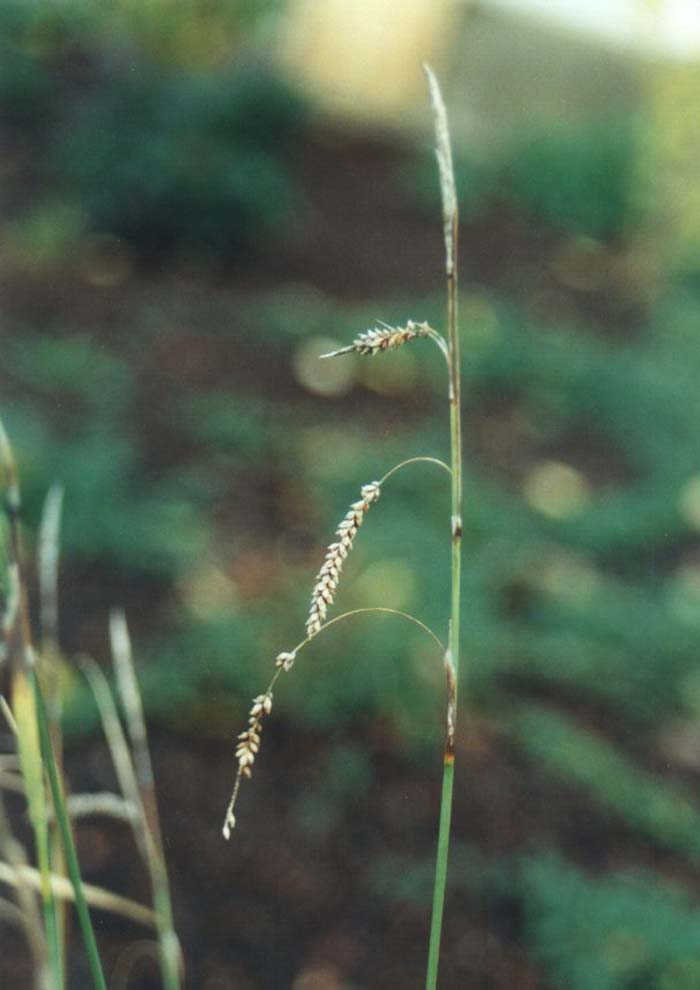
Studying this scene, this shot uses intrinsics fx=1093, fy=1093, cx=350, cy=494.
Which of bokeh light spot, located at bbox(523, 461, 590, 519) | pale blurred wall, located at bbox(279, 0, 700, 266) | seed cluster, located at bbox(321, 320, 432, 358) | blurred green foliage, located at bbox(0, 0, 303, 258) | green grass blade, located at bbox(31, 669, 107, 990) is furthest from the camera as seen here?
pale blurred wall, located at bbox(279, 0, 700, 266)

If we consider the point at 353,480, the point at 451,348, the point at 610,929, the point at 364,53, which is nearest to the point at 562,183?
the point at 364,53

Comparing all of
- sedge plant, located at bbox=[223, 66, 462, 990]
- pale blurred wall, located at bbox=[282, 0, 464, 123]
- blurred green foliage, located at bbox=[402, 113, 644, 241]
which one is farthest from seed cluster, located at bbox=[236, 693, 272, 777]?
pale blurred wall, located at bbox=[282, 0, 464, 123]

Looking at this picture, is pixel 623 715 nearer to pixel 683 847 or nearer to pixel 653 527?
pixel 683 847

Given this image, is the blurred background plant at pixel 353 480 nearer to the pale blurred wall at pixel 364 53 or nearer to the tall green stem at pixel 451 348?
the pale blurred wall at pixel 364 53

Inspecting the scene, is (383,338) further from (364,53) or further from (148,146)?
(364,53)

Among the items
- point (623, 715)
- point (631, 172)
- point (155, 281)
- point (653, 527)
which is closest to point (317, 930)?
point (623, 715)

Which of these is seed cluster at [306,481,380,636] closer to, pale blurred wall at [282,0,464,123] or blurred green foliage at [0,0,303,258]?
blurred green foliage at [0,0,303,258]

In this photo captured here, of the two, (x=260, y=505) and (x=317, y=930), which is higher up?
(x=317, y=930)

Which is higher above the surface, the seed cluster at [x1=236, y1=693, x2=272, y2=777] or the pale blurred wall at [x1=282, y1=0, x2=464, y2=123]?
the seed cluster at [x1=236, y1=693, x2=272, y2=777]

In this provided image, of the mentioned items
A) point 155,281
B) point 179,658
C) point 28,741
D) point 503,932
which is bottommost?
point 155,281

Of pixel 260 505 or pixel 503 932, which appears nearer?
pixel 503 932
